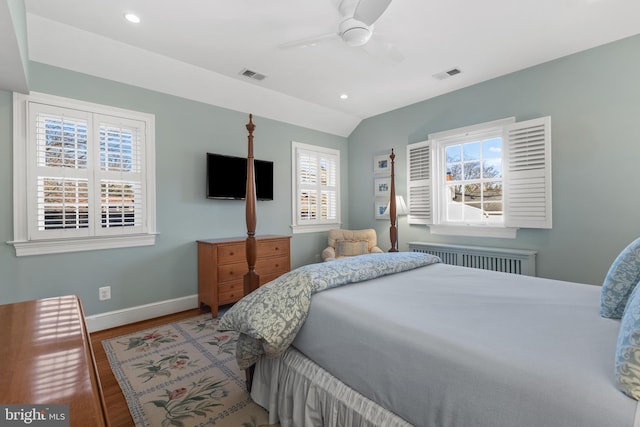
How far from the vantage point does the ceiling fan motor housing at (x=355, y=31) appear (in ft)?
7.01

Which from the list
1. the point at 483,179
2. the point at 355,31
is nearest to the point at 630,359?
the point at 355,31

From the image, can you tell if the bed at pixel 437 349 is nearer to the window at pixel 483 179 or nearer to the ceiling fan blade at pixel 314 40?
the ceiling fan blade at pixel 314 40

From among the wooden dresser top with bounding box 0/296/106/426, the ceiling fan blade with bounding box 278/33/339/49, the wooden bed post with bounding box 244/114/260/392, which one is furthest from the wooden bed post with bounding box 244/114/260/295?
the wooden dresser top with bounding box 0/296/106/426

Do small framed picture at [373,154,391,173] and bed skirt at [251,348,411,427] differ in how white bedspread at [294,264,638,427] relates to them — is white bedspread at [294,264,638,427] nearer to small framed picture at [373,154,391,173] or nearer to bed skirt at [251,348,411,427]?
bed skirt at [251,348,411,427]

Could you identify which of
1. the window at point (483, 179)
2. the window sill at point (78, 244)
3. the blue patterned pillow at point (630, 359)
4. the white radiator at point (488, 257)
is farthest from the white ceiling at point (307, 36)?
the blue patterned pillow at point (630, 359)

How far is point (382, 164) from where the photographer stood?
4762mm

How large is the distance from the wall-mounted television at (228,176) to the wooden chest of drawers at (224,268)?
61 centimetres

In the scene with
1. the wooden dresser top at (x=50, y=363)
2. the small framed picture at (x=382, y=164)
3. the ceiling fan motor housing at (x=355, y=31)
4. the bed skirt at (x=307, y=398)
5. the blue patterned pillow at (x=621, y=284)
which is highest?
the ceiling fan motor housing at (x=355, y=31)

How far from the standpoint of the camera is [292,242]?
4.51 m

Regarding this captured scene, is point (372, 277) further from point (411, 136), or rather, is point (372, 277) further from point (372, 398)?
point (411, 136)

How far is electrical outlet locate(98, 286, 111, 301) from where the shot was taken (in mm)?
2949


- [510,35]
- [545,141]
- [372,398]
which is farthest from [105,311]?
[545,141]

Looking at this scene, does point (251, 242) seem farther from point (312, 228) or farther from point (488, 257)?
point (488, 257)

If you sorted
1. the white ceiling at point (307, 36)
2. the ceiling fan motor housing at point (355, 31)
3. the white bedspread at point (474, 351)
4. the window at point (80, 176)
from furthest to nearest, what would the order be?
the window at point (80, 176)
the white ceiling at point (307, 36)
the ceiling fan motor housing at point (355, 31)
the white bedspread at point (474, 351)
